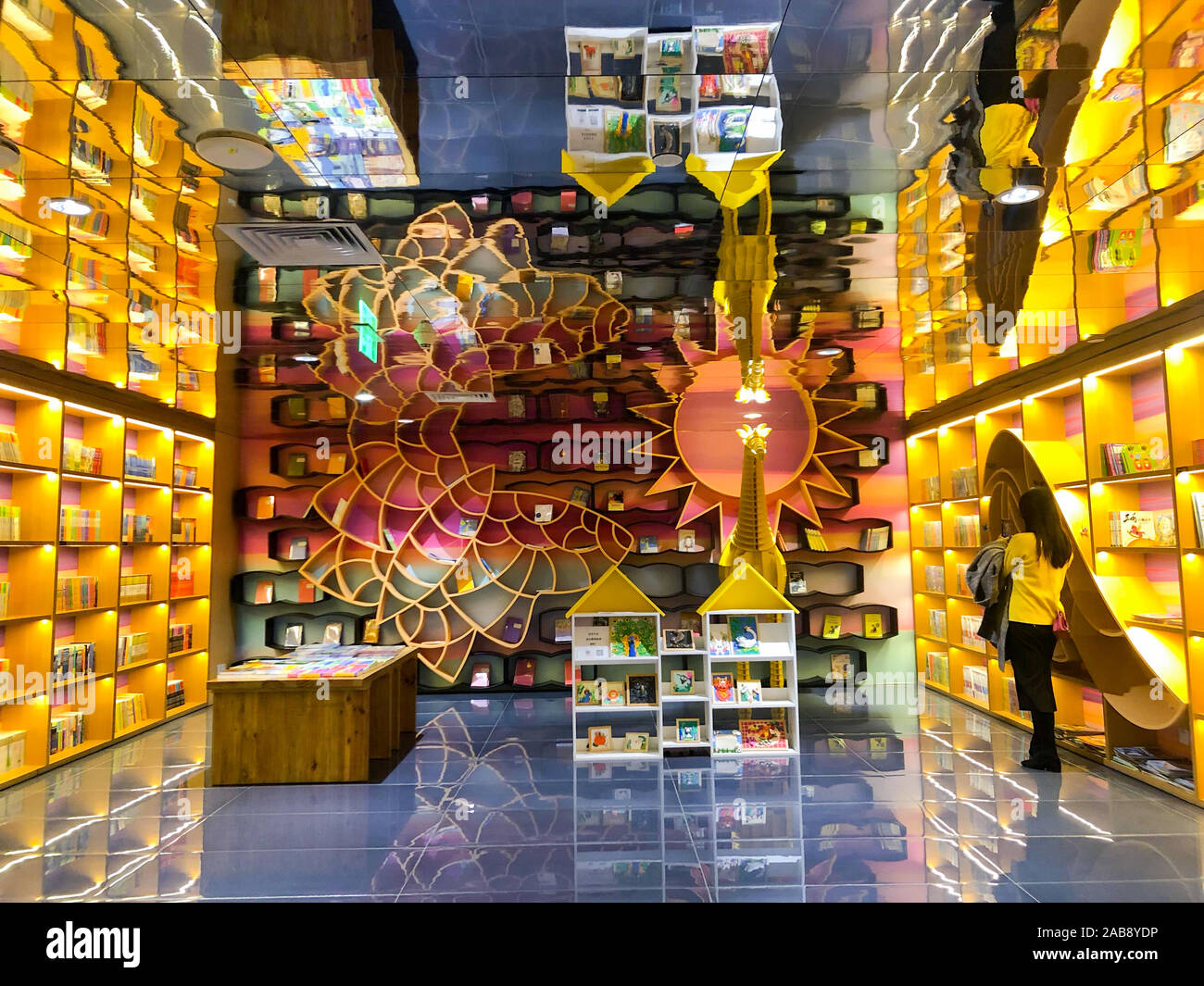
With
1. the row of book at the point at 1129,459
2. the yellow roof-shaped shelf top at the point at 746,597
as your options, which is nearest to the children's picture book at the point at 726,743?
the yellow roof-shaped shelf top at the point at 746,597

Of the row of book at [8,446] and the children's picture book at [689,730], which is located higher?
the row of book at [8,446]

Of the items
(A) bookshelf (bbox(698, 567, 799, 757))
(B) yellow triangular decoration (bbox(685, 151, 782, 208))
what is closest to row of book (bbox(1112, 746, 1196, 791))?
(A) bookshelf (bbox(698, 567, 799, 757))

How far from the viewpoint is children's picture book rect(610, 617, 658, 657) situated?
20.0 feet

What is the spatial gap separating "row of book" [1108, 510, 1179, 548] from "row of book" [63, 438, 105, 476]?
7353 millimetres

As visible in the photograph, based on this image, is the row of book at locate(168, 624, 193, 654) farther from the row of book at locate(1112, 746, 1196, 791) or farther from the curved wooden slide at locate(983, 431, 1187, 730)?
the row of book at locate(1112, 746, 1196, 791)

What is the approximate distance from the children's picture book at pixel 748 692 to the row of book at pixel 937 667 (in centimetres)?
273

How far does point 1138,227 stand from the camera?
428cm

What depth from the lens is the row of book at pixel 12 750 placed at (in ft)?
17.1

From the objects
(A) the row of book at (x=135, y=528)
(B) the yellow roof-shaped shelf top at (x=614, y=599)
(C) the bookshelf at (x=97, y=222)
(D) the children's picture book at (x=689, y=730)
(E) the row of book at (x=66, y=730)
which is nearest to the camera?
(C) the bookshelf at (x=97, y=222)

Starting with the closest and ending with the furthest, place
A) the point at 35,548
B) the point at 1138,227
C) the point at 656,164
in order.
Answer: the point at 656,164, the point at 1138,227, the point at 35,548

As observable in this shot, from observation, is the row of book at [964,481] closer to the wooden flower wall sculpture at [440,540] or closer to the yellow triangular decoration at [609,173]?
the wooden flower wall sculpture at [440,540]
